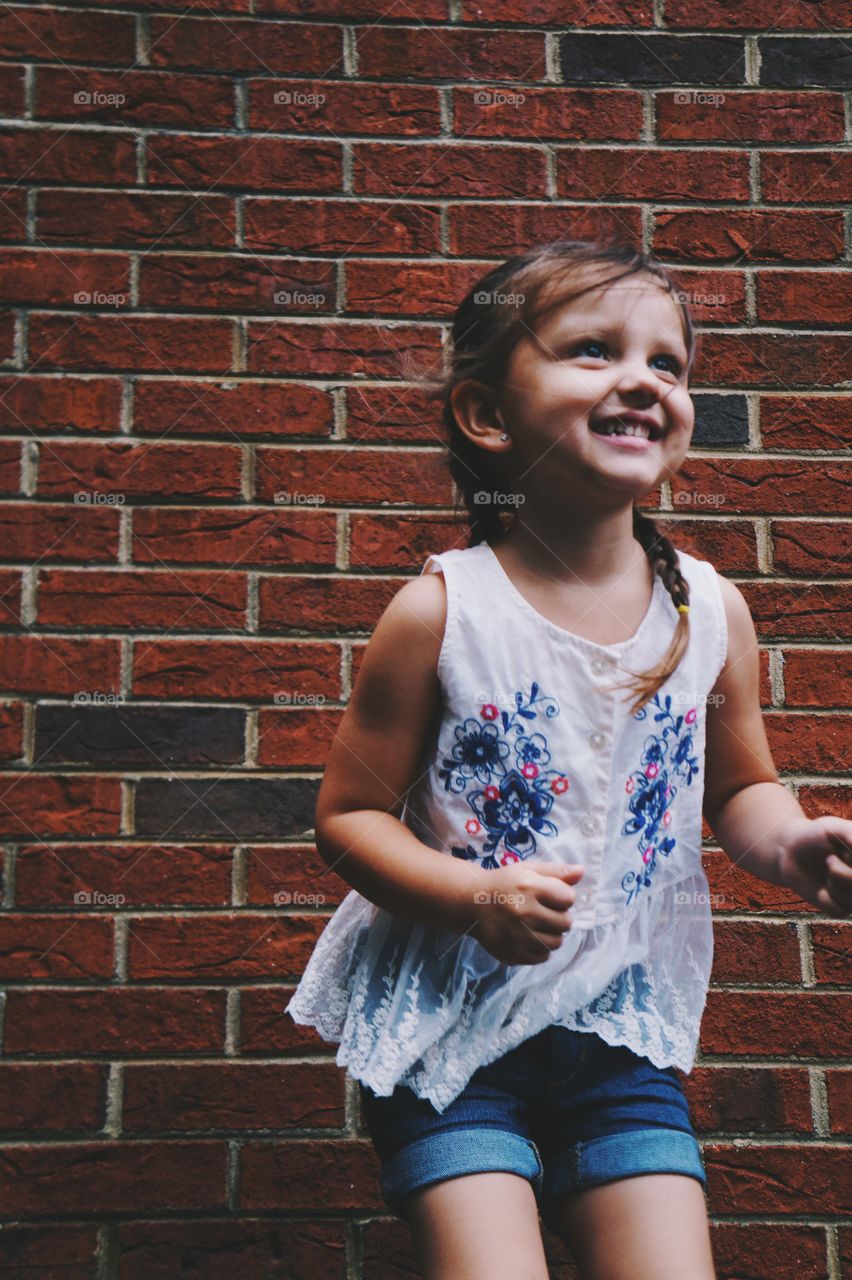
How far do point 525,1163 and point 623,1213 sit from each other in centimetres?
13

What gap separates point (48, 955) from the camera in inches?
81.7

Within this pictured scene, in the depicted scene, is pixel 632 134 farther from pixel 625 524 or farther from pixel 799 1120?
pixel 799 1120

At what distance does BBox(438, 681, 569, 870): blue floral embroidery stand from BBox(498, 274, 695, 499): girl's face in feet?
0.93

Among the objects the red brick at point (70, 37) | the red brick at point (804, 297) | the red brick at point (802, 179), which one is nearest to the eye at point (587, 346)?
the red brick at point (804, 297)

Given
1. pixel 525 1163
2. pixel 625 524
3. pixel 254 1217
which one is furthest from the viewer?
pixel 254 1217

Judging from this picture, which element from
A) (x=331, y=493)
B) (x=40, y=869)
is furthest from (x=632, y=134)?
(x=40, y=869)

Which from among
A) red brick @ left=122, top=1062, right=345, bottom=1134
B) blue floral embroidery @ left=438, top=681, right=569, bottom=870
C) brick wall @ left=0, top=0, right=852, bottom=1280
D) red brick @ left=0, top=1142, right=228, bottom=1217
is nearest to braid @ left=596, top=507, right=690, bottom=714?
blue floral embroidery @ left=438, top=681, right=569, bottom=870

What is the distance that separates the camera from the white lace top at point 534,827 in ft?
4.70

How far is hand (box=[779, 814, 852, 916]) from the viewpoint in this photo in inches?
54.3

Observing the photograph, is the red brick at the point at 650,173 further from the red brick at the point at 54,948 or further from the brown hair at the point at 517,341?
the red brick at the point at 54,948

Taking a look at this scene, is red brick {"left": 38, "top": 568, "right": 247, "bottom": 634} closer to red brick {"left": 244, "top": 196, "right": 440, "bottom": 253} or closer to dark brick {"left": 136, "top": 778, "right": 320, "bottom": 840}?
dark brick {"left": 136, "top": 778, "right": 320, "bottom": 840}

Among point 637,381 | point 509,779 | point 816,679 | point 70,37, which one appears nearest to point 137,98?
point 70,37

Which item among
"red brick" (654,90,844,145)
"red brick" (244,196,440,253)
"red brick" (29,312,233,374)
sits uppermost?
"red brick" (654,90,844,145)

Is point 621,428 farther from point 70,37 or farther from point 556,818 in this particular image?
point 70,37
